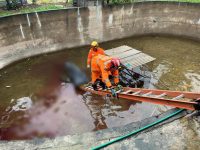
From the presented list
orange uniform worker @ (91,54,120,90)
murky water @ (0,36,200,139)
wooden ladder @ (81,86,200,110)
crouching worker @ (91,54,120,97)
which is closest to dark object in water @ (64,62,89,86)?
murky water @ (0,36,200,139)

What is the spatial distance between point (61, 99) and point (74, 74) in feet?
6.71

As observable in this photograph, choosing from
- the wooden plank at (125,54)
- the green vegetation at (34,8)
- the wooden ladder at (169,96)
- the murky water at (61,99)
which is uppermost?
the green vegetation at (34,8)

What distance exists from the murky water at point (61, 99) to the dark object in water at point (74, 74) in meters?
0.32

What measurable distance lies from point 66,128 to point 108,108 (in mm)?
1895

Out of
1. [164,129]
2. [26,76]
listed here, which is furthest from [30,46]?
[164,129]

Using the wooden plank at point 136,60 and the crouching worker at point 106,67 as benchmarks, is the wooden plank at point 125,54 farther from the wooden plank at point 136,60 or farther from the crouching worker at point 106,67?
the crouching worker at point 106,67

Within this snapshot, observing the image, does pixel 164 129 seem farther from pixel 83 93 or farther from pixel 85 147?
pixel 83 93

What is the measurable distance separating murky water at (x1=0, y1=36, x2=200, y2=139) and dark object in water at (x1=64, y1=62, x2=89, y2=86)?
1.04ft

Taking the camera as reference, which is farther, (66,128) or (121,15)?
(121,15)

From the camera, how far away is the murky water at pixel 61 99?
25.5 feet

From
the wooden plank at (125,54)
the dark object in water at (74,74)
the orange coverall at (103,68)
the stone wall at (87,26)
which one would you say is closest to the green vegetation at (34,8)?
the stone wall at (87,26)

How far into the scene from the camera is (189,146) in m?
4.76

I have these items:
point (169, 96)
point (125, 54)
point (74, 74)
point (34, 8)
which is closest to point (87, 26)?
point (34, 8)

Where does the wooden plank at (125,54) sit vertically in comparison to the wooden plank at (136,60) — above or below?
above
